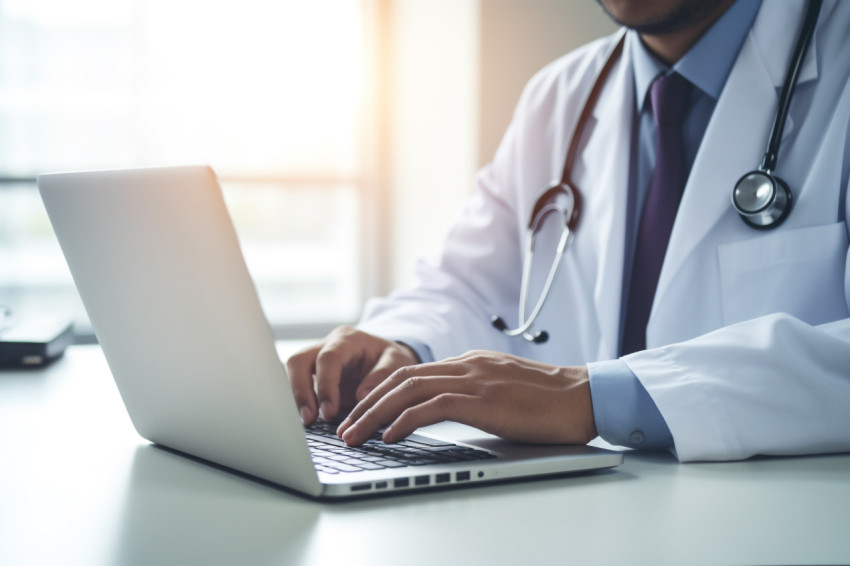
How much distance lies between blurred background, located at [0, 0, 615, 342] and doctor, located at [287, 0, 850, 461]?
1.49m

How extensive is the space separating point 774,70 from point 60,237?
953 millimetres

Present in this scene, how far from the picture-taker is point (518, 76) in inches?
117

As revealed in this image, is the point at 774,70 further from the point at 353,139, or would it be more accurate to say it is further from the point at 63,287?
the point at 63,287

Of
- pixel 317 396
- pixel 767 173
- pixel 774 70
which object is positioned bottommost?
pixel 317 396

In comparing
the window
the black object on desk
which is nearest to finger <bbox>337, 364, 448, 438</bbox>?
the black object on desk

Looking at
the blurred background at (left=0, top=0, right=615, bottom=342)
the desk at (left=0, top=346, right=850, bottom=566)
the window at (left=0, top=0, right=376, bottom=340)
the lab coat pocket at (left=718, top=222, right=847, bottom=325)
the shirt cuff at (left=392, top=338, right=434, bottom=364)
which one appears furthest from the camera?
the window at (left=0, top=0, right=376, bottom=340)

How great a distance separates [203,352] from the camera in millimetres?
632

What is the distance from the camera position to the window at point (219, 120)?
333 cm

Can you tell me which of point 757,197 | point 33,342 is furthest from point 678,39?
point 33,342

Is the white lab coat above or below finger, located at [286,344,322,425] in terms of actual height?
above

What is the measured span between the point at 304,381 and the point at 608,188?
2.11 feet

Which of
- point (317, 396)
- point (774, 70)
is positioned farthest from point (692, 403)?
point (774, 70)

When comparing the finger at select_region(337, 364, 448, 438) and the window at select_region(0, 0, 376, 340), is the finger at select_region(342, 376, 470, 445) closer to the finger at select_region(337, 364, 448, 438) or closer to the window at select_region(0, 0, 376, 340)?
the finger at select_region(337, 364, 448, 438)

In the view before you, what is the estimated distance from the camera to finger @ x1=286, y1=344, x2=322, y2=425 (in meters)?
0.87
